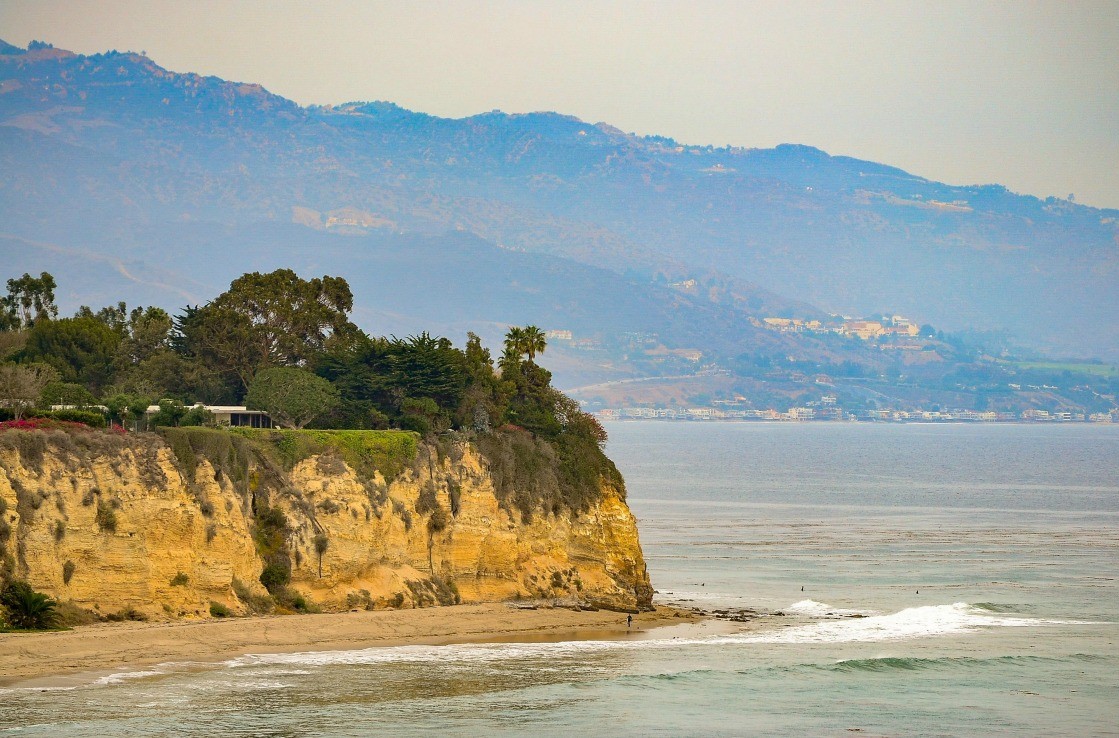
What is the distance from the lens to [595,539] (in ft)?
205

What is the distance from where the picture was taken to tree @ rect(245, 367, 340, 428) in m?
61.7

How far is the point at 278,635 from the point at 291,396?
15.2 m

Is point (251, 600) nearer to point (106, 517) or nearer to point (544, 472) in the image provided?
point (106, 517)

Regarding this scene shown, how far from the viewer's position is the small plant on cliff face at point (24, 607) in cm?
4494

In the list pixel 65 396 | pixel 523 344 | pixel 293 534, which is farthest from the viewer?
pixel 523 344

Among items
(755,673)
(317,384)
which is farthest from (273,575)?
(755,673)

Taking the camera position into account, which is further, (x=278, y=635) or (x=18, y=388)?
(x=18, y=388)

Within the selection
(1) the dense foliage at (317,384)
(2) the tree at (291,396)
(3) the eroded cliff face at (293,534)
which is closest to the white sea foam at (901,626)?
(3) the eroded cliff face at (293,534)

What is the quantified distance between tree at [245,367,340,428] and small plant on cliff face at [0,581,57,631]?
1797 cm

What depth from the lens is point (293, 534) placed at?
171ft

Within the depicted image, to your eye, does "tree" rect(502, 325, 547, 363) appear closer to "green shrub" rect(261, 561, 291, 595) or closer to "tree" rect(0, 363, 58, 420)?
"green shrub" rect(261, 561, 291, 595)

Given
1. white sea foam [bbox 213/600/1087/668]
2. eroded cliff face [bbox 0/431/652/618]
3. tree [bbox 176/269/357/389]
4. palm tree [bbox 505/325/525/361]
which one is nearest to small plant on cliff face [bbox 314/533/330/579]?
eroded cliff face [bbox 0/431/652/618]

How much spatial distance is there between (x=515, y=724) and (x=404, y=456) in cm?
1867

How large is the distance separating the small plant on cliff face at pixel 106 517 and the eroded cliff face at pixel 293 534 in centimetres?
4
